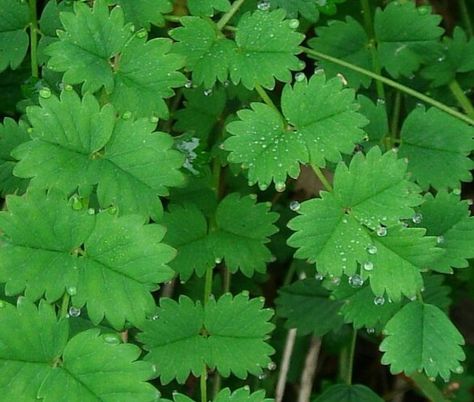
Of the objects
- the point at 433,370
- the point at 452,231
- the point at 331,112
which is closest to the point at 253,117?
the point at 331,112

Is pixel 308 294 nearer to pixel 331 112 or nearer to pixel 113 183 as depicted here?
pixel 331 112

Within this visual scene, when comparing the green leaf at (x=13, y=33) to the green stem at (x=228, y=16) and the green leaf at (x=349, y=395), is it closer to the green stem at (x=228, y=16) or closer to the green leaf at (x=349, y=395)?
the green stem at (x=228, y=16)

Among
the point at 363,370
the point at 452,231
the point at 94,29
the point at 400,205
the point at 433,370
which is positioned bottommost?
the point at 363,370

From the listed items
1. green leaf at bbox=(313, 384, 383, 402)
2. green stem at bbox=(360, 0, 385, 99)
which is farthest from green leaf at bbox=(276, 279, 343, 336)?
green stem at bbox=(360, 0, 385, 99)

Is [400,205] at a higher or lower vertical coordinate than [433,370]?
higher

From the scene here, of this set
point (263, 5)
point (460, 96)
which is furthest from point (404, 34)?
point (263, 5)

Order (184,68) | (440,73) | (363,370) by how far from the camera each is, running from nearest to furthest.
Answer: (184,68), (440,73), (363,370)
